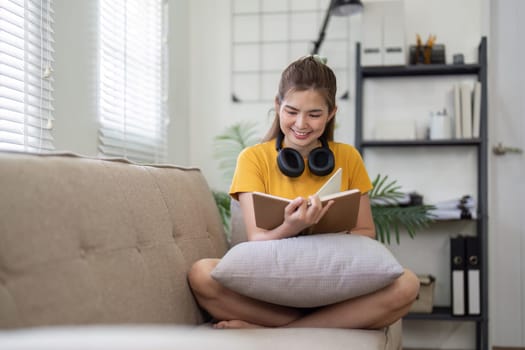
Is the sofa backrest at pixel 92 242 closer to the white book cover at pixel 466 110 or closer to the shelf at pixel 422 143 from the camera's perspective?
the shelf at pixel 422 143

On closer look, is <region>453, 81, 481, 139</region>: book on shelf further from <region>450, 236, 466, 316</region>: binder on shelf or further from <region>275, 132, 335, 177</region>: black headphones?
<region>275, 132, 335, 177</region>: black headphones

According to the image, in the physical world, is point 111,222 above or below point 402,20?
below

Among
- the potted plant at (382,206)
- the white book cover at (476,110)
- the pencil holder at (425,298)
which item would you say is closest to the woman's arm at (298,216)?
the potted plant at (382,206)

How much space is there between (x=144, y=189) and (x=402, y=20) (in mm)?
2249

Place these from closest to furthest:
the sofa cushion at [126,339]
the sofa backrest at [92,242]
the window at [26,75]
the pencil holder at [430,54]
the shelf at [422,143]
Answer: the sofa cushion at [126,339] → the sofa backrest at [92,242] → the window at [26,75] → the shelf at [422,143] → the pencil holder at [430,54]

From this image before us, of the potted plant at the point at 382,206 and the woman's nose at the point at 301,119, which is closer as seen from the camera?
the woman's nose at the point at 301,119

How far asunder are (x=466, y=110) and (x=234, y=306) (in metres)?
2.15

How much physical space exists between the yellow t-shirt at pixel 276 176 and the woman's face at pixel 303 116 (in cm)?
11

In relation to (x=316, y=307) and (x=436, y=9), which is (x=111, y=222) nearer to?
(x=316, y=307)

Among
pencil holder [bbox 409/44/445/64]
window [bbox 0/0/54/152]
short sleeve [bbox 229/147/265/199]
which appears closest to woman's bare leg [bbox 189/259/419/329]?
short sleeve [bbox 229/147/265/199]

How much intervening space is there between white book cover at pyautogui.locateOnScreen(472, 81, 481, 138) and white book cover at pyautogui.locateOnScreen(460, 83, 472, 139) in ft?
0.08

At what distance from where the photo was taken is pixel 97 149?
7.92 feet

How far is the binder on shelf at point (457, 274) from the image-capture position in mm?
3156

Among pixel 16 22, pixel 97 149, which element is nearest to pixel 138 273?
pixel 16 22
